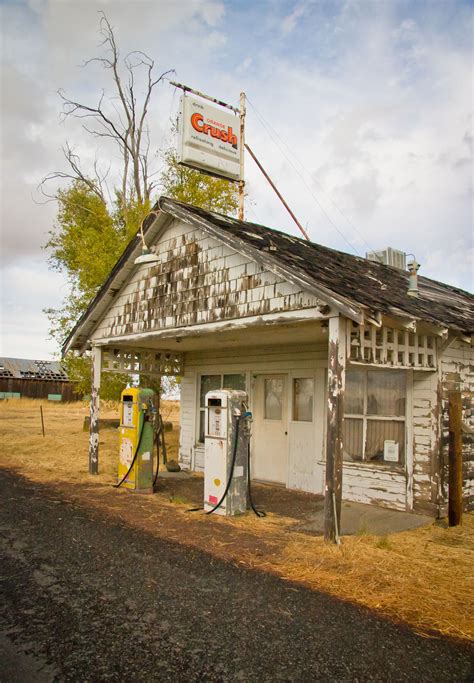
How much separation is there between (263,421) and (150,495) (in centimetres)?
285

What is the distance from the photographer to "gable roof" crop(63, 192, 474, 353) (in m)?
7.25

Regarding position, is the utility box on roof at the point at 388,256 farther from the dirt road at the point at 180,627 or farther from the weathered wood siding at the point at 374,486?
the dirt road at the point at 180,627

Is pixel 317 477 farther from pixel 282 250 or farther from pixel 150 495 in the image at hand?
pixel 282 250

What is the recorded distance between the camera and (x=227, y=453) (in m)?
8.40

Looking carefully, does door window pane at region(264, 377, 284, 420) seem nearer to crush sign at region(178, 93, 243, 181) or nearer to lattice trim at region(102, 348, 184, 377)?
lattice trim at region(102, 348, 184, 377)

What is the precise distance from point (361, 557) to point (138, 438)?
527cm

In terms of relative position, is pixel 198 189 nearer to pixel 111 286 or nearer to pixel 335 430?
pixel 111 286

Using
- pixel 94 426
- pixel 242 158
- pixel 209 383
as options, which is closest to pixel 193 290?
pixel 209 383

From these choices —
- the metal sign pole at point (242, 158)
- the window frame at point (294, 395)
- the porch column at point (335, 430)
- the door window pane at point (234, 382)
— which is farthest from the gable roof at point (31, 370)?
the porch column at point (335, 430)

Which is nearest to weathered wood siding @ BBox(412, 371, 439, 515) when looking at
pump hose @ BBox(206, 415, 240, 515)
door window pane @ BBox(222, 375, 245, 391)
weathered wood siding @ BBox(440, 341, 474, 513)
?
weathered wood siding @ BBox(440, 341, 474, 513)

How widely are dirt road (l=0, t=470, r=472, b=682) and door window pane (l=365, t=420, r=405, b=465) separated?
4.08m

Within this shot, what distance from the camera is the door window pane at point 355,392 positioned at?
A: 971cm

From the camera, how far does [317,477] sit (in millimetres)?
10367

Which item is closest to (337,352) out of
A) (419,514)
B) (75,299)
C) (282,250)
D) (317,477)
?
(282,250)
